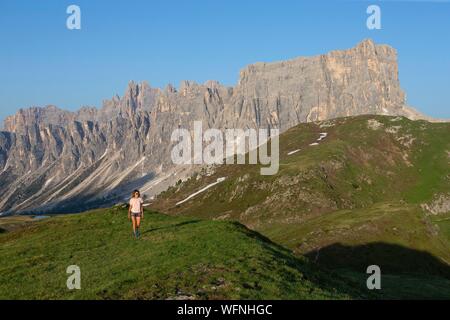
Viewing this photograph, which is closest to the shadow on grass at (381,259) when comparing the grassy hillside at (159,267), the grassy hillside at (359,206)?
the grassy hillside at (359,206)

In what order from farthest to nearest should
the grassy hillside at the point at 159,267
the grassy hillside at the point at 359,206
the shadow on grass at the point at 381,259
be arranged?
the grassy hillside at the point at 359,206
the shadow on grass at the point at 381,259
the grassy hillside at the point at 159,267

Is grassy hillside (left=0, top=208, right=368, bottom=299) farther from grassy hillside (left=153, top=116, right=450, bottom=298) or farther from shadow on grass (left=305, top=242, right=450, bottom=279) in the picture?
shadow on grass (left=305, top=242, right=450, bottom=279)

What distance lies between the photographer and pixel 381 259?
281 feet

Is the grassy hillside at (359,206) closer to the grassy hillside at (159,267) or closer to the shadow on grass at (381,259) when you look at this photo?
the shadow on grass at (381,259)

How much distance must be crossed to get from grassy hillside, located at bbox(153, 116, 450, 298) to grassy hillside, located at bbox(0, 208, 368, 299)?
16974 millimetres

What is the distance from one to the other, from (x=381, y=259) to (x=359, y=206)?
2433 inches

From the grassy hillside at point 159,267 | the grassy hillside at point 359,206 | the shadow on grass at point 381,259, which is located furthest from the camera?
the grassy hillside at point 359,206

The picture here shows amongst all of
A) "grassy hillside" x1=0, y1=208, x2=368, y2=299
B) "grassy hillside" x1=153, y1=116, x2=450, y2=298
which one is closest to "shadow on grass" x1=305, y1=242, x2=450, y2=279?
"grassy hillside" x1=153, y1=116, x2=450, y2=298

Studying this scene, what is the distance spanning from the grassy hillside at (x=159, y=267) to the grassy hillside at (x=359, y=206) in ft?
55.7

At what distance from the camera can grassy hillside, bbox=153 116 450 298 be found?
85000 millimetres

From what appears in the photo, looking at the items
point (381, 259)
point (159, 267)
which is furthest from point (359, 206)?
point (159, 267)

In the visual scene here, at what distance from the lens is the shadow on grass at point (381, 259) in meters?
82.1
